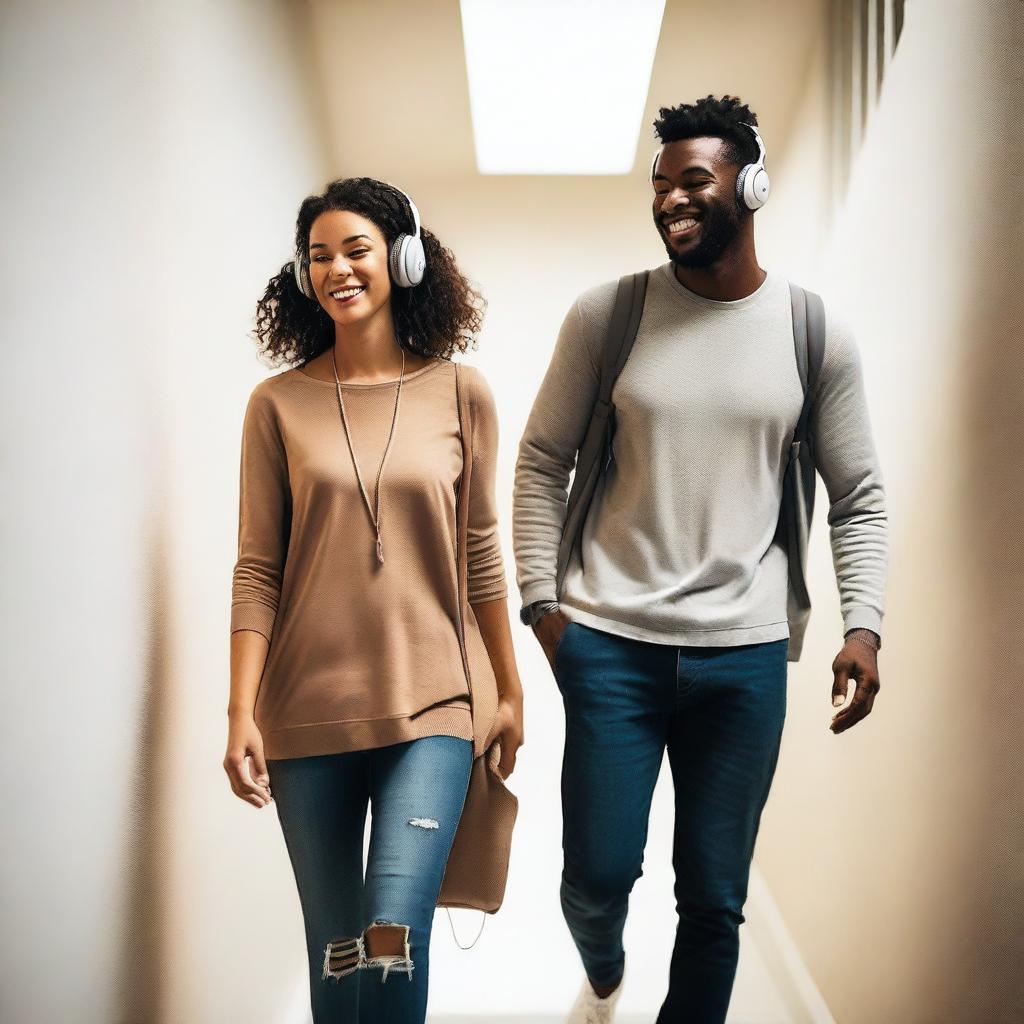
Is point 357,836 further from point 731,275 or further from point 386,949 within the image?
point 731,275

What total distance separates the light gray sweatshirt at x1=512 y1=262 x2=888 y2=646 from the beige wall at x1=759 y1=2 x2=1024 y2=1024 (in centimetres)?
21

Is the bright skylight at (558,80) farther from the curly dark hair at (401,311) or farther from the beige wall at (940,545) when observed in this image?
the curly dark hair at (401,311)

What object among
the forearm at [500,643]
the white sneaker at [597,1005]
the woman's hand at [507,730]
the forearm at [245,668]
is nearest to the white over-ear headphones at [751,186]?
the forearm at [500,643]

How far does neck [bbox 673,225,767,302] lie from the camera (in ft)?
5.40

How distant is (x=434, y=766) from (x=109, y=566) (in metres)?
0.55

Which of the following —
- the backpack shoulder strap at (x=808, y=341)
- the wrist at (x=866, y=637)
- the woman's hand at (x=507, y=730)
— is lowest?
the woman's hand at (x=507, y=730)

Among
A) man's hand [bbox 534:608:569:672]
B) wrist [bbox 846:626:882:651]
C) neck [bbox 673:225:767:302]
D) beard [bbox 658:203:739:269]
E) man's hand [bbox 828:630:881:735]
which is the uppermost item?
beard [bbox 658:203:739:269]

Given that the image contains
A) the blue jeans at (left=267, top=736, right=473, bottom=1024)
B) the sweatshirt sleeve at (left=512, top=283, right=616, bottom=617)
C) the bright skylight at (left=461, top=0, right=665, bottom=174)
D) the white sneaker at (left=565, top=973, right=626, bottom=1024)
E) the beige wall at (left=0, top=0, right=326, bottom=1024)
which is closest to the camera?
the beige wall at (left=0, top=0, right=326, bottom=1024)

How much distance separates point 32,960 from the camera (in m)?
1.34

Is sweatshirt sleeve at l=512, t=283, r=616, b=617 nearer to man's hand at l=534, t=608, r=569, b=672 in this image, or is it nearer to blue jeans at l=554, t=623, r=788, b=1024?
man's hand at l=534, t=608, r=569, b=672

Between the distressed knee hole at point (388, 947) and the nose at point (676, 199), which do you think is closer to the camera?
the distressed knee hole at point (388, 947)

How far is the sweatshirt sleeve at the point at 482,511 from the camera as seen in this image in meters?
1.71

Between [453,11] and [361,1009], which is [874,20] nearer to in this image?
[453,11]

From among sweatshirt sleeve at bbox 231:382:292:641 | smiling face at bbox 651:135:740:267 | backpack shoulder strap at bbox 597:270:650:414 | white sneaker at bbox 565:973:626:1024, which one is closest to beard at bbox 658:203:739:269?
smiling face at bbox 651:135:740:267
